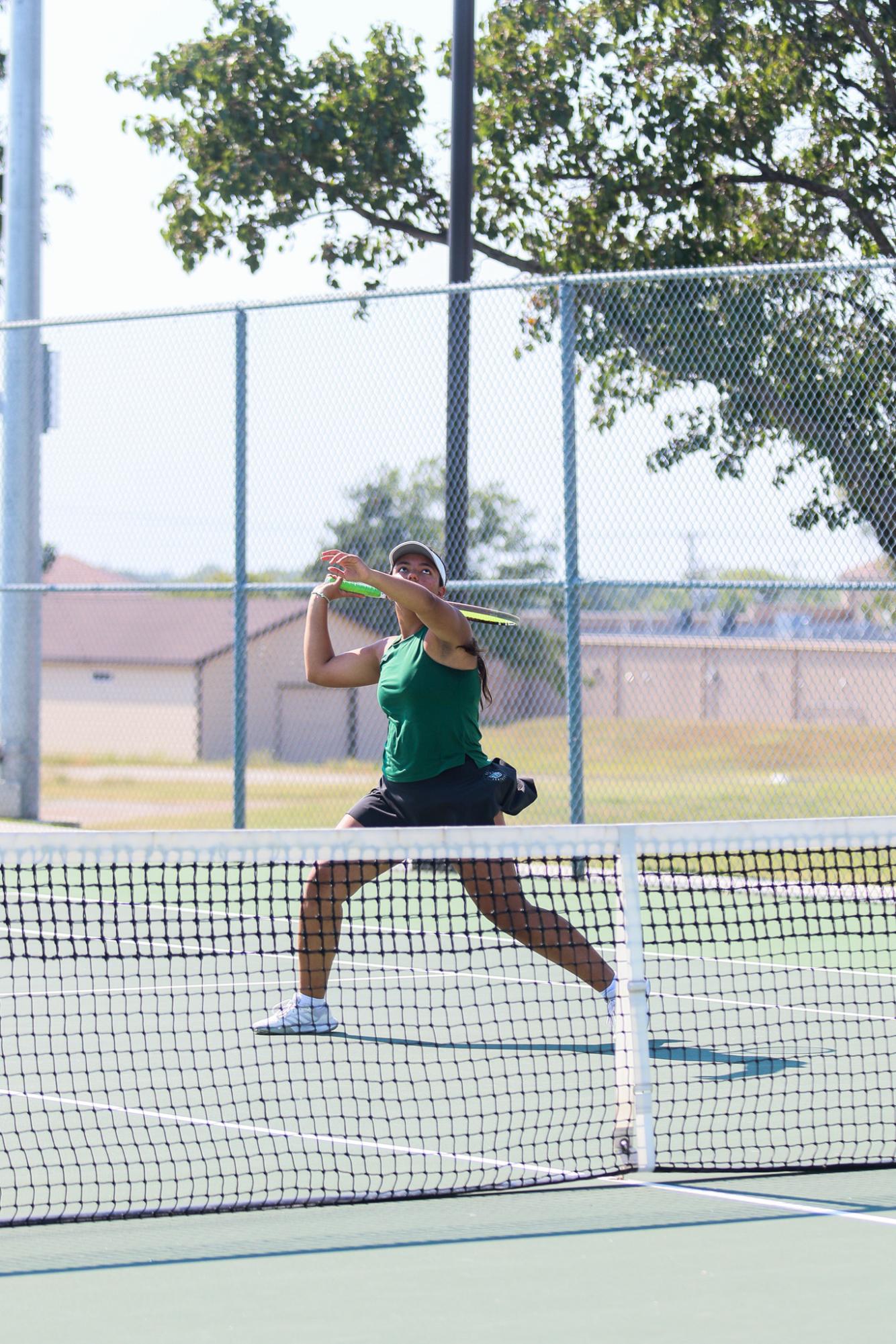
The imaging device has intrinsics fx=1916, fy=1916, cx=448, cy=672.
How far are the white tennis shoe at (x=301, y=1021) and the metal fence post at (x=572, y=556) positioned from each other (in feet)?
12.8

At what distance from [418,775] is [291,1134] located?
1.52 meters

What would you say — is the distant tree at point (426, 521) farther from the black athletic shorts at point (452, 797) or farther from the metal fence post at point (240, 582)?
the black athletic shorts at point (452, 797)

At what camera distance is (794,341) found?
1120cm

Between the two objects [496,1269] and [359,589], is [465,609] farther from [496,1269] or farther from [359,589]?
[496,1269]

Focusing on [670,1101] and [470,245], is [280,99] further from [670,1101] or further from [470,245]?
[670,1101]

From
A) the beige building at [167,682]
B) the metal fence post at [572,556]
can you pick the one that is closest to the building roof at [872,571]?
the metal fence post at [572,556]

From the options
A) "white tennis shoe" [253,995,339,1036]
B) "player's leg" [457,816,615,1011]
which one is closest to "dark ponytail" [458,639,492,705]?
"player's leg" [457,816,615,1011]

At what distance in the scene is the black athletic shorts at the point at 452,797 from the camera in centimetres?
652

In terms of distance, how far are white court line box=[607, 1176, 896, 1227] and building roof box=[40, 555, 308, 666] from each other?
43.5 m

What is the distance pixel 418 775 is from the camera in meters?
6.57

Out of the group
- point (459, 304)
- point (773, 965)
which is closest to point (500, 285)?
point (459, 304)

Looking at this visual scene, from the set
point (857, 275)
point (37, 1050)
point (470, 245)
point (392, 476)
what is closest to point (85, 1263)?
point (37, 1050)

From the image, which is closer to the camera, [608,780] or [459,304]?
[459,304]

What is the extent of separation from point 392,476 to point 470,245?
10156 millimetres
